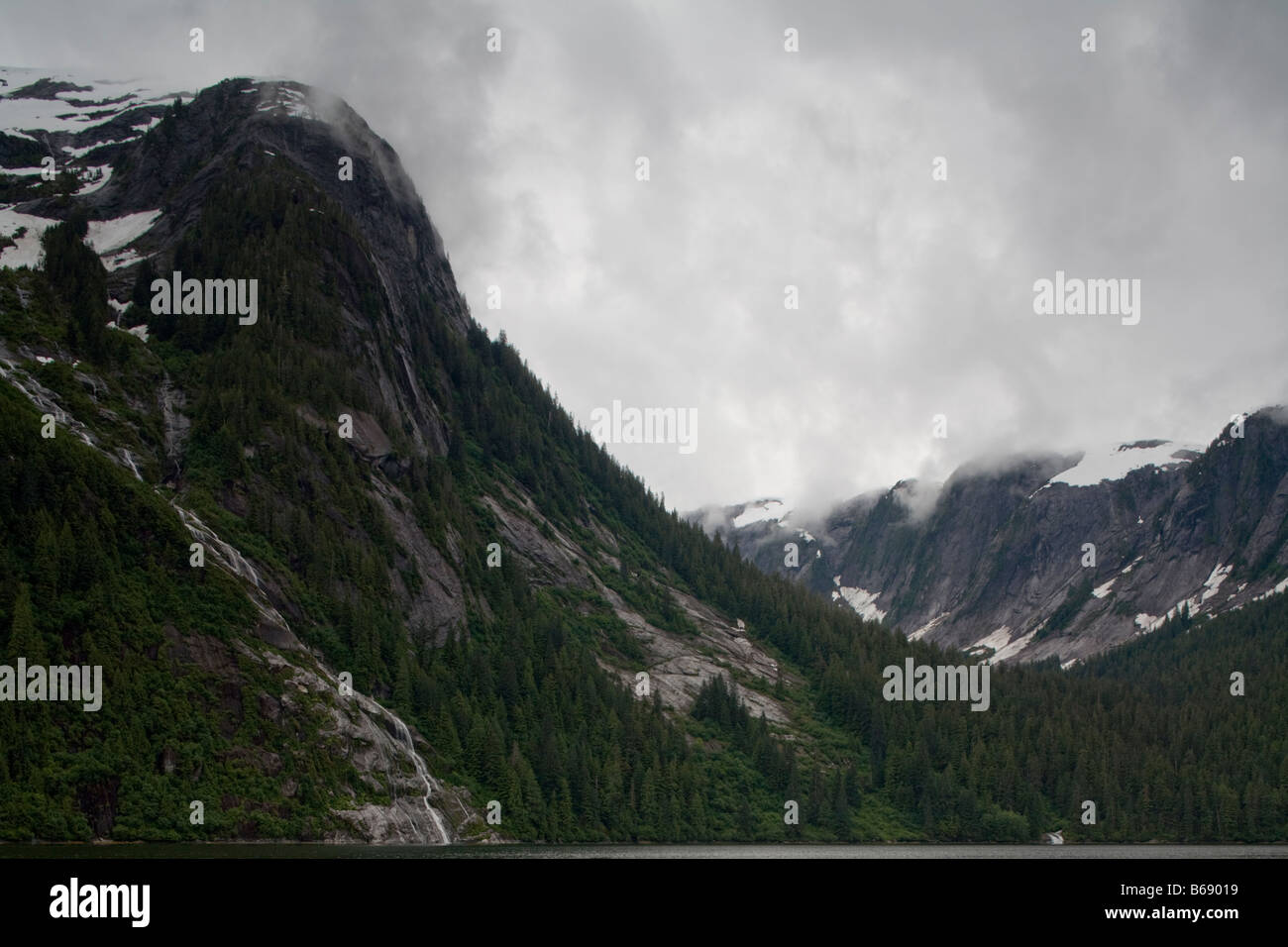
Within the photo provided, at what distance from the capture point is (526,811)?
140125 mm

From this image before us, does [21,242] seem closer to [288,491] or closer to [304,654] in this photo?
[288,491]
